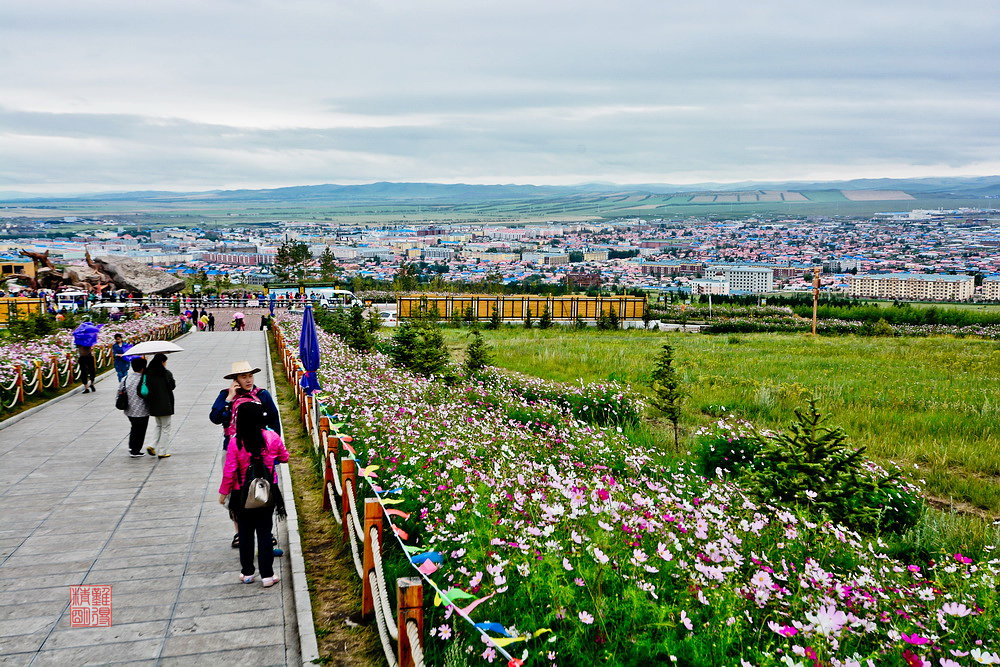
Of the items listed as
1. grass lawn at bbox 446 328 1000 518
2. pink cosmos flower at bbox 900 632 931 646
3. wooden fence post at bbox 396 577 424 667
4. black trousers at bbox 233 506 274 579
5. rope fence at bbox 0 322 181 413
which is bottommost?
grass lawn at bbox 446 328 1000 518

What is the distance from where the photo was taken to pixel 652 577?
16.6ft

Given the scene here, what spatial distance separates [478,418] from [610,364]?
845 cm

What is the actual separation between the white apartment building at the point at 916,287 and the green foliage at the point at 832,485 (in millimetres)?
84485

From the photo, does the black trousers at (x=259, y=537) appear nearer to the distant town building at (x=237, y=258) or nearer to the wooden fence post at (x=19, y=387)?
the wooden fence post at (x=19, y=387)

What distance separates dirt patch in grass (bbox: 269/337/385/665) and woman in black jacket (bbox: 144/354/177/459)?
1747 millimetres

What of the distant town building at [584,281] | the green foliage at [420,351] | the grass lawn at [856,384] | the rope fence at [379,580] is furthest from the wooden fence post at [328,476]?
the distant town building at [584,281]

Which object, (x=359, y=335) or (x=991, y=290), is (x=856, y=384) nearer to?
(x=359, y=335)

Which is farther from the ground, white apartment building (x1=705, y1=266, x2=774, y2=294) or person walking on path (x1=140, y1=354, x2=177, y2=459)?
person walking on path (x1=140, y1=354, x2=177, y2=459)

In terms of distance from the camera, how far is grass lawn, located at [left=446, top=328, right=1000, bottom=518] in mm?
10087

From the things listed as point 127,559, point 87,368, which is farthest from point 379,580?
point 87,368

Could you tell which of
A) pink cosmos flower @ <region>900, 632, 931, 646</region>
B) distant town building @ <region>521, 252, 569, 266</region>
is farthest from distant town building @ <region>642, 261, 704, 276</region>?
pink cosmos flower @ <region>900, 632, 931, 646</region>

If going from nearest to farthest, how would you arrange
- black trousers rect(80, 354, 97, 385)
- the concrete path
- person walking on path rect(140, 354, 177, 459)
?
the concrete path < person walking on path rect(140, 354, 177, 459) < black trousers rect(80, 354, 97, 385)

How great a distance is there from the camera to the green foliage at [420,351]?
16.0 metres

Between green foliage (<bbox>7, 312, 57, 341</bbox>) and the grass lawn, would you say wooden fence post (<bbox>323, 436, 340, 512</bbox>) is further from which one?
green foliage (<bbox>7, 312, 57, 341</bbox>)
